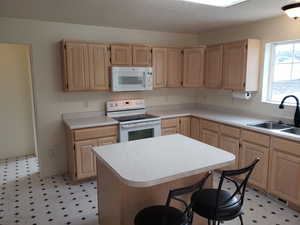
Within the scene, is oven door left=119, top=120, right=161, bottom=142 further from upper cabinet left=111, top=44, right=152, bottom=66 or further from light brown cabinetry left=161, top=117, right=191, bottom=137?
upper cabinet left=111, top=44, right=152, bottom=66

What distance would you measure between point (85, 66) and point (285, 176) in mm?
3133

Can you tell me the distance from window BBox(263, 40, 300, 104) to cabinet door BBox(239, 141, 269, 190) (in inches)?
37.0

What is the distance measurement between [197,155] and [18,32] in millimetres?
3071

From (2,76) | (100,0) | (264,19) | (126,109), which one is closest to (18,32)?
(2,76)

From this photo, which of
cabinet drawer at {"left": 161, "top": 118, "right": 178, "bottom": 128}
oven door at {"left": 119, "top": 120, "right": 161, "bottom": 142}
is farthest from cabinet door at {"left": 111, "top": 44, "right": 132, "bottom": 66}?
cabinet drawer at {"left": 161, "top": 118, "right": 178, "bottom": 128}

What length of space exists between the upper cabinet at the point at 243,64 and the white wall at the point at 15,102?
3.62 meters

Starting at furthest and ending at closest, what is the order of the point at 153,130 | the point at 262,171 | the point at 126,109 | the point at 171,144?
1. the point at 126,109
2. the point at 153,130
3. the point at 262,171
4. the point at 171,144

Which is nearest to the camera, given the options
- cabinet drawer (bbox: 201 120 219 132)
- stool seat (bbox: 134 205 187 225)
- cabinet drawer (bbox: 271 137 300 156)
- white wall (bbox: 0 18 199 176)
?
stool seat (bbox: 134 205 187 225)

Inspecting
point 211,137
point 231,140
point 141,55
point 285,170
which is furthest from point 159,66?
point 285,170

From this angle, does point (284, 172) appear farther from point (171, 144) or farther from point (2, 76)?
point (2, 76)

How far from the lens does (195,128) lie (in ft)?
13.8

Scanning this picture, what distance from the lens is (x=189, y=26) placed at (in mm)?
3996

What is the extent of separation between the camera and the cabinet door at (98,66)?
3.58m

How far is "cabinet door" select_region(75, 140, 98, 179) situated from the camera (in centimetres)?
336
